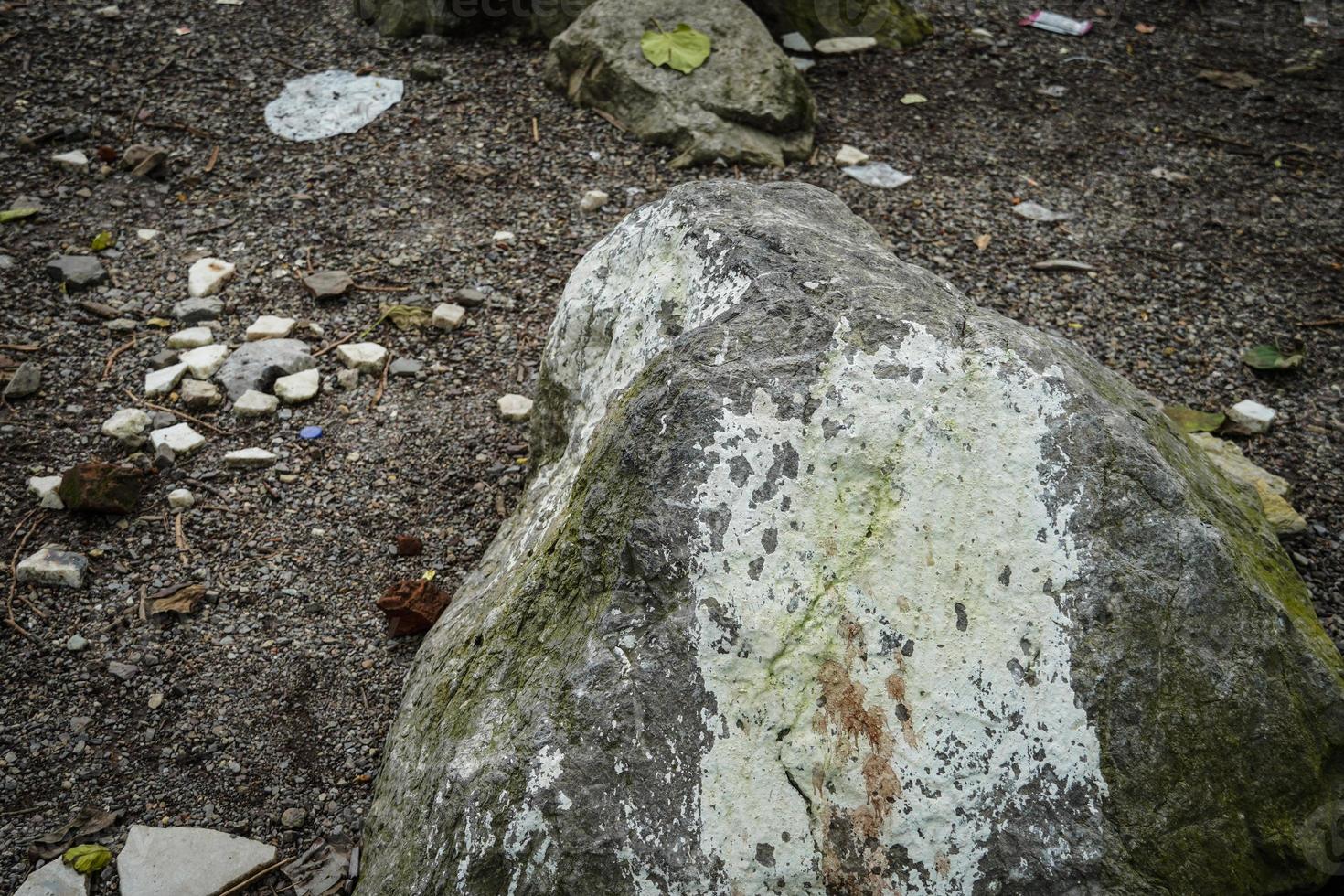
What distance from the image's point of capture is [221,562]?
283 cm

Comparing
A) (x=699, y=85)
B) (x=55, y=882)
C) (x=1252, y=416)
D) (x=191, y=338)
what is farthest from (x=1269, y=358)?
(x=55, y=882)

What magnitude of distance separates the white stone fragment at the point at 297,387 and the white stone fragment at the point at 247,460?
272 millimetres

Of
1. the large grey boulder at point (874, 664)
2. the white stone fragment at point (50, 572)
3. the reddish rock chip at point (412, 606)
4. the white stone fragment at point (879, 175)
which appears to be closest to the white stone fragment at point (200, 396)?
the white stone fragment at point (50, 572)

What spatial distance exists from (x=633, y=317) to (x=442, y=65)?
3.35 meters

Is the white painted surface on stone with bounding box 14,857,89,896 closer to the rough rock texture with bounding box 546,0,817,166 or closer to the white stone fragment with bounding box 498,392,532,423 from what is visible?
the white stone fragment with bounding box 498,392,532,423

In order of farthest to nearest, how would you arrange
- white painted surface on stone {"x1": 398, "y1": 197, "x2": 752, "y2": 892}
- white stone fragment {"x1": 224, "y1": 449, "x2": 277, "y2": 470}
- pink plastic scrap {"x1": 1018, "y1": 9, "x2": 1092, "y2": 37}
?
pink plastic scrap {"x1": 1018, "y1": 9, "x2": 1092, "y2": 37}, white stone fragment {"x1": 224, "y1": 449, "x2": 277, "y2": 470}, white painted surface on stone {"x1": 398, "y1": 197, "x2": 752, "y2": 892}

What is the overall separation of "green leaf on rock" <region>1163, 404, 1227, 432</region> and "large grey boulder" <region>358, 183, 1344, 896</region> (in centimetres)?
158

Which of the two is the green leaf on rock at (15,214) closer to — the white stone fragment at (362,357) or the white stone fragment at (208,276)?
the white stone fragment at (208,276)

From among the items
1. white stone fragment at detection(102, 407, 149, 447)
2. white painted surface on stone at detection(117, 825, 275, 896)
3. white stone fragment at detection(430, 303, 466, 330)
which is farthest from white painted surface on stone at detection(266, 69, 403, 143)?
white painted surface on stone at detection(117, 825, 275, 896)

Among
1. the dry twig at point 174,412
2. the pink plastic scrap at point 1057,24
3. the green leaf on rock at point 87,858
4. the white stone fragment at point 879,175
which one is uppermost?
the pink plastic scrap at point 1057,24

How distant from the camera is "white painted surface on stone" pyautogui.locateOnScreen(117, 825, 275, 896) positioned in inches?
82.9

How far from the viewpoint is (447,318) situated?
366 centimetres

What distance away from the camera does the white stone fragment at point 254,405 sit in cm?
328

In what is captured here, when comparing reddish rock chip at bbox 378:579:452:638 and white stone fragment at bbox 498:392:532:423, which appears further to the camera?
white stone fragment at bbox 498:392:532:423
